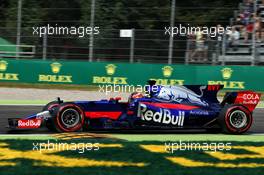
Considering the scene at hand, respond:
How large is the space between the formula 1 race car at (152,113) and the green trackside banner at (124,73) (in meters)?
8.72

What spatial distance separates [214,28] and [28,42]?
6.80 metres

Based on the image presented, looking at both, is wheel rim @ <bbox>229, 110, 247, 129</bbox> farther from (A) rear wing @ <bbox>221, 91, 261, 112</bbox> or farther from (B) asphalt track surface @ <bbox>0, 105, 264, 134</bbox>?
(B) asphalt track surface @ <bbox>0, 105, 264, 134</bbox>

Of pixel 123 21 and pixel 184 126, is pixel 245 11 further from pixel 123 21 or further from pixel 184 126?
pixel 184 126

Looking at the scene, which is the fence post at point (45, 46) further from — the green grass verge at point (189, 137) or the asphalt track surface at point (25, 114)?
the green grass verge at point (189, 137)

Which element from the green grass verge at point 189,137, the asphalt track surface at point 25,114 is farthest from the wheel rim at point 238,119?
the asphalt track surface at point 25,114

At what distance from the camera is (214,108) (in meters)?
10.4

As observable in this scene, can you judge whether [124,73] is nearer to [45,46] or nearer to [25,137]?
[45,46]

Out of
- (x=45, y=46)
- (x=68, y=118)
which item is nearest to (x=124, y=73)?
(x=45, y=46)

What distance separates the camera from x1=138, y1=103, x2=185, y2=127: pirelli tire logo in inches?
398

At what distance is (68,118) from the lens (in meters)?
9.98

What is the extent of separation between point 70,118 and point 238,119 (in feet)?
9.74

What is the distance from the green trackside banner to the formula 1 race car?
872cm

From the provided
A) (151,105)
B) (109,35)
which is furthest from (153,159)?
(109,35)

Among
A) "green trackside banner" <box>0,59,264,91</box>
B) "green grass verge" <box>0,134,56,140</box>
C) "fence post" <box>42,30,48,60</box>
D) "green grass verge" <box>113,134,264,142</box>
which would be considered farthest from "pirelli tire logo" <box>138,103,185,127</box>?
"fence post" <box>42,30,48,60</box>
